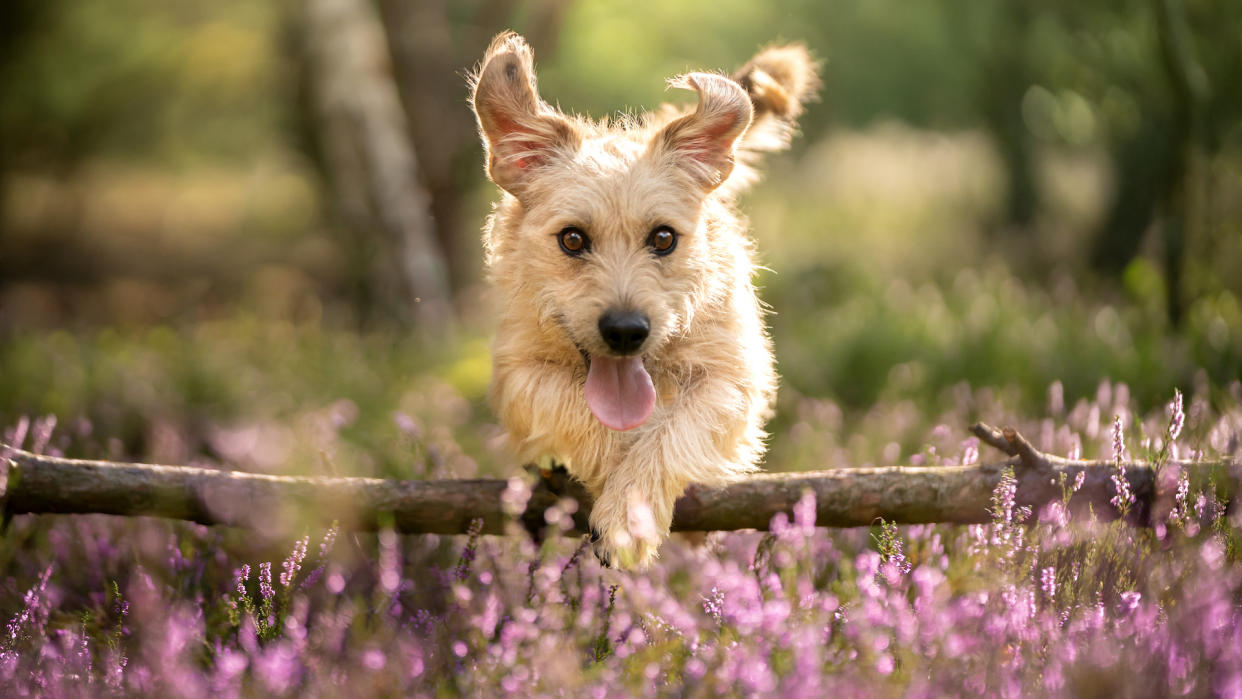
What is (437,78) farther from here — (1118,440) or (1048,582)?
(1048,582)

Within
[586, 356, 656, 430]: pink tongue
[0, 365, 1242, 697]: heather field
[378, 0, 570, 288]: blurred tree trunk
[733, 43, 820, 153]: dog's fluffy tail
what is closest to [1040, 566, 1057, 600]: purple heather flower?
[0, 365, 1242, 697]: heather field

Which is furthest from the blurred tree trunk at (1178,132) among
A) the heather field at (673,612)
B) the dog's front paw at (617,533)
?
the dog's front paw at (617,533)

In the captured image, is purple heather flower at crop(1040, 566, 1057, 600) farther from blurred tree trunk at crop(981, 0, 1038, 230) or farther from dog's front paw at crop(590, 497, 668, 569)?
blurred tree trunk at crop(981, 0, 1038, 230)

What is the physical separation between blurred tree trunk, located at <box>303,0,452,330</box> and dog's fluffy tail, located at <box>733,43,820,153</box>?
15.4 feet

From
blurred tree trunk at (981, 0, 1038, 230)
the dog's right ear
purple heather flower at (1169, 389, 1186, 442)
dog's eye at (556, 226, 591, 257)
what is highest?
blurred tree trunk at (981, 0, 1038, 230)

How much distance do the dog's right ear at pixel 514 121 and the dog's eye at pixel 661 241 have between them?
1.73 ft

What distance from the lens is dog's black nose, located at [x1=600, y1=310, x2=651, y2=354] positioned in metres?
2.97

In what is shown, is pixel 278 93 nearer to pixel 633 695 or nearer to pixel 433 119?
pixel 433 119

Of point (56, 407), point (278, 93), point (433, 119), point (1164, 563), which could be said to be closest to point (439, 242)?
point (433, 119)

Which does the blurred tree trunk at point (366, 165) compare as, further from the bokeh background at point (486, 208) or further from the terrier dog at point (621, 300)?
the terrier dog at point (621, 300)

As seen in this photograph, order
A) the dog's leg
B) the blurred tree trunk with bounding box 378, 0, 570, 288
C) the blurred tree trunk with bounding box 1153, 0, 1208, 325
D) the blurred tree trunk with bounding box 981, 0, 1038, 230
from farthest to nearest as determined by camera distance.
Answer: the blurred tree trunk with bounding box 981, 0, 1038, 230 → the blurred tree trunk with bounding box 378, 0, 570, 288 → the blurred tree trunk with bounding box 1153, 0, 1208, 325 → the dog's leg

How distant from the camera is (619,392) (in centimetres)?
307

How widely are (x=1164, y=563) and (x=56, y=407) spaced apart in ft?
18.4

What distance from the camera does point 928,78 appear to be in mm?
17031
